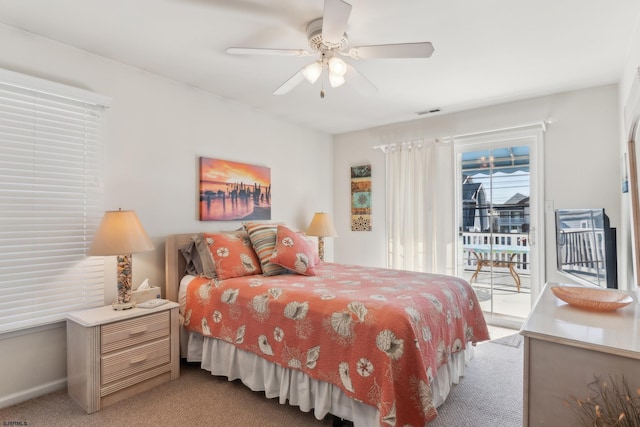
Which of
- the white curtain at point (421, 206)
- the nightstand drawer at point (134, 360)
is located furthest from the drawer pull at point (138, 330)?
the white curtain at point (421, 206)

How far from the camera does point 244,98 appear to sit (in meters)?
3.49

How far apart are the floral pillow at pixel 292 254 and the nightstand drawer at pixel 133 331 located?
949 mm

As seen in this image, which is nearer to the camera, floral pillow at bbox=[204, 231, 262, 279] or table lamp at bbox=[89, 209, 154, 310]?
table lamp at bbox=[89, 209, 154, 310]

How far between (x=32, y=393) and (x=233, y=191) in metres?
2.19

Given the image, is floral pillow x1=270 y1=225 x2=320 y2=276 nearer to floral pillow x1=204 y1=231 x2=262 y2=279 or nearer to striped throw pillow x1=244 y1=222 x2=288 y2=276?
striped throw pillow x1=244 y1=222 x2=288 y2=276

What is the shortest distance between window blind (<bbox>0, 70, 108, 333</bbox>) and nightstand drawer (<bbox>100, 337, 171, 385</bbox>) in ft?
1.76

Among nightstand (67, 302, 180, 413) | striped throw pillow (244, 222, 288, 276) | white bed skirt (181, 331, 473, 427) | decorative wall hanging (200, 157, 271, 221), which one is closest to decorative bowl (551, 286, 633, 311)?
white bed skirt (181, 331, 473, 427)

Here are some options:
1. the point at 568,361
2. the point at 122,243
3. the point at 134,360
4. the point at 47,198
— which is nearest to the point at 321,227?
the point at 122,243

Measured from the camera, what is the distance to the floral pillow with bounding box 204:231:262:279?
2.66 metres

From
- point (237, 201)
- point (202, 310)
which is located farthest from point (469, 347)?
point (237, 201)

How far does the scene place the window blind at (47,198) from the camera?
2109 mm

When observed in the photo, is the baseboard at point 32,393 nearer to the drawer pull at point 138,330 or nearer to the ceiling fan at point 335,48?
the drawer pull at point 138,330

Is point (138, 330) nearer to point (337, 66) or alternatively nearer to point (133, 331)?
point (133, 331)

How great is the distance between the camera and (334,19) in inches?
65.1
